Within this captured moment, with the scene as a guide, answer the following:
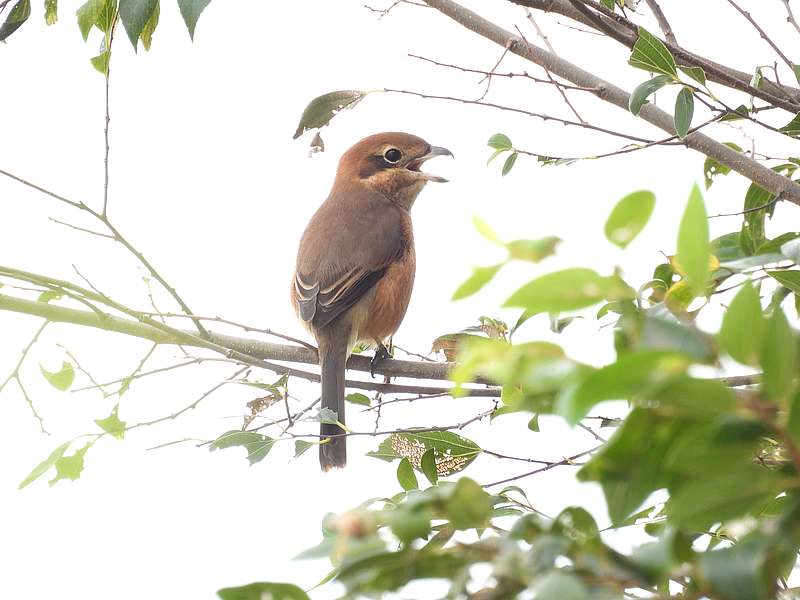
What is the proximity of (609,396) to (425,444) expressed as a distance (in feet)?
4.91

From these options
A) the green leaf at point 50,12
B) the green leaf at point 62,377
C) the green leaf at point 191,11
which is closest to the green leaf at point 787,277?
the green leaf at point 191,11

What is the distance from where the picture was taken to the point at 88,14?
1885mm

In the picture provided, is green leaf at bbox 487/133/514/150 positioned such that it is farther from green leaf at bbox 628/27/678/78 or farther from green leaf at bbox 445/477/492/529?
green leaf at bbox 445/477/492/529

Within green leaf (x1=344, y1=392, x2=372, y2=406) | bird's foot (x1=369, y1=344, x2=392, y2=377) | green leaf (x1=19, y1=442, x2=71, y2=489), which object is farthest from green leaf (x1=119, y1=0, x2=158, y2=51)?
bird's foot (x1=369, y1=344, x2=392, y2=377)

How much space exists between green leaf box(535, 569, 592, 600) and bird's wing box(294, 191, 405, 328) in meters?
2.98

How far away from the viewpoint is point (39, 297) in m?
2.21

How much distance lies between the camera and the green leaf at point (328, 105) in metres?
2.45

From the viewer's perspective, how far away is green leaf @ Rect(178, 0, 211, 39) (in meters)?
1.60

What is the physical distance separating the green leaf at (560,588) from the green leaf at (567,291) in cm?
17

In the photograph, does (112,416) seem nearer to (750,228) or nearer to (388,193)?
(750,228)

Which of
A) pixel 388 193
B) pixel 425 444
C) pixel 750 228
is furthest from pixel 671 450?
pixel 388 193

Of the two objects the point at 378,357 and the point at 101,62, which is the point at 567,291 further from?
the point at 378,357

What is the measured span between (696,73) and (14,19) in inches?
55.5

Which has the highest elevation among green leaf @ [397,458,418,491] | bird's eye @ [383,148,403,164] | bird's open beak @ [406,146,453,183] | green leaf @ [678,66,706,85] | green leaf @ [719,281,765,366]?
bird's eye @ [383,148,403,164]
